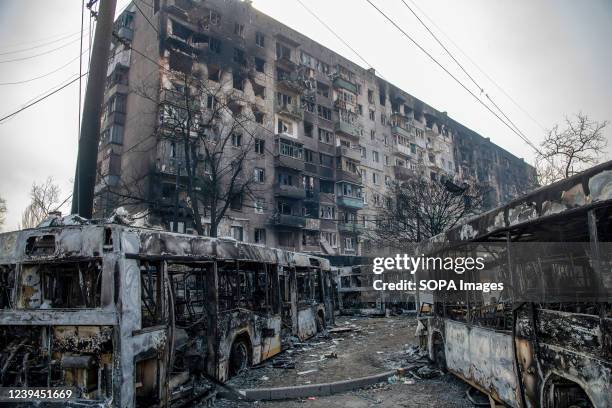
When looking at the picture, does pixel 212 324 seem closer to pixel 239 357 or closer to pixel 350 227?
pixel 239 357

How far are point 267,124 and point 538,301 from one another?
3109 cm

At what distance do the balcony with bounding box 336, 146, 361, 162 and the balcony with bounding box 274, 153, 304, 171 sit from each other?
6362mm

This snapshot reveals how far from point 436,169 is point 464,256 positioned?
48.2m

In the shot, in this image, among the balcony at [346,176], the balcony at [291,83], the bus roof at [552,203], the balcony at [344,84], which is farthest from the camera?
the balcony at [344,84]

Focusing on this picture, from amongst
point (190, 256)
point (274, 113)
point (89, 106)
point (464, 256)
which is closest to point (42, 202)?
point (274, 113)

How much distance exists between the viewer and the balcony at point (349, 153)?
39875 mm

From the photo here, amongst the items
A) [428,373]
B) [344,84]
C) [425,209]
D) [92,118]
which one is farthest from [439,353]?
[344,84]

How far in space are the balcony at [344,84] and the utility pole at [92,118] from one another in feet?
112

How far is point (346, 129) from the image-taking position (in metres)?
41.4

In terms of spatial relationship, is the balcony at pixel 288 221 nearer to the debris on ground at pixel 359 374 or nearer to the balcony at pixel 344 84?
the balcony at pixel 344 84

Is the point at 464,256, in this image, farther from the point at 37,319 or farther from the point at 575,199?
the point at 37,319

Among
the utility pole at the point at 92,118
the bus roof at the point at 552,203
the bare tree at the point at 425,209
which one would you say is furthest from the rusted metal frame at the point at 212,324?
the bare tree at the point at 425,209

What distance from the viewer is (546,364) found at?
14.7ft

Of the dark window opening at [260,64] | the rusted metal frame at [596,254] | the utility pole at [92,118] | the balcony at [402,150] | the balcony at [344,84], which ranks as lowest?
the rusted metal frame at [596,254]
